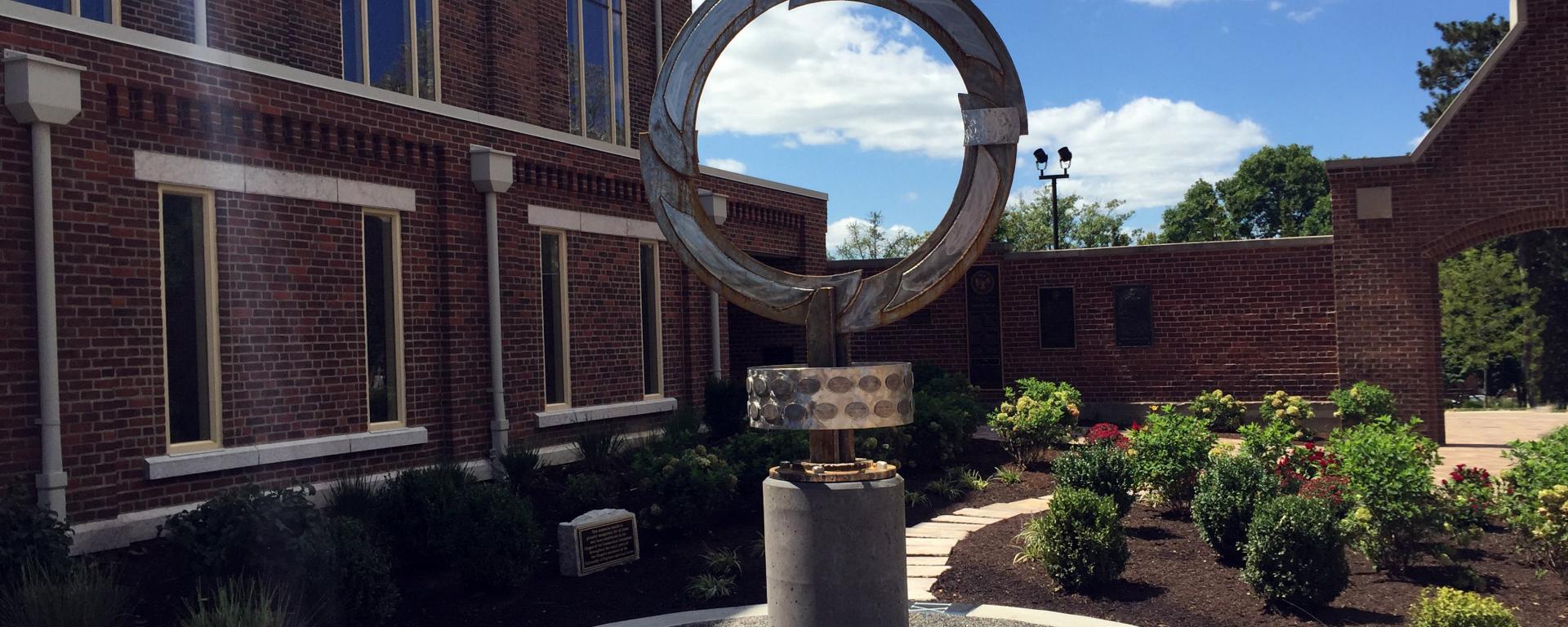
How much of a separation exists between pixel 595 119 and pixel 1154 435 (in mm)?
10973

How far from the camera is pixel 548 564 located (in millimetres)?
8836

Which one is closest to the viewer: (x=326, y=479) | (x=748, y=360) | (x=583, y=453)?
(x=326, y=479)

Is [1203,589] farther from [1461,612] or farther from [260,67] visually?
[260,67]

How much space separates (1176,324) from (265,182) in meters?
14.7

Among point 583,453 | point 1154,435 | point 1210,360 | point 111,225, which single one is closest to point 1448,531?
point 1154,435

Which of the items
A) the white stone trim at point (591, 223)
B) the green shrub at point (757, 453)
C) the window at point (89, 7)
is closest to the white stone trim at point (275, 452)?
the white stone trim at point (591, 223)

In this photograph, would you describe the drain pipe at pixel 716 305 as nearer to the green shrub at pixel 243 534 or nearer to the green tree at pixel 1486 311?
the green shrub at pixel 243 534

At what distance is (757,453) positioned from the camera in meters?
10.8

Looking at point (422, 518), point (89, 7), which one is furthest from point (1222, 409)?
point (89, 7)

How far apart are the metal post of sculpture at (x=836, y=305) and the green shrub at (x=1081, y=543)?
309 centimetres

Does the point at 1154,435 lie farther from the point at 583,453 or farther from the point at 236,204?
the point at 236,204

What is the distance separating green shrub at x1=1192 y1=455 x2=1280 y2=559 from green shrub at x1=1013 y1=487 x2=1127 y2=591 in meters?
0.85

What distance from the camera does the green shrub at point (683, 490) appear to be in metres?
9.45

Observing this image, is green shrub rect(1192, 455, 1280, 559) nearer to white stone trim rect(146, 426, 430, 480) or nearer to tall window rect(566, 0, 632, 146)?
white stone trim rect(146, 426, 430, 480)
